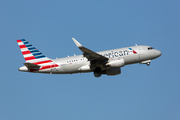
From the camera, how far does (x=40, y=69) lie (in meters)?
48.5

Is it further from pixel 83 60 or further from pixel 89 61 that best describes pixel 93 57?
pixel 83 60

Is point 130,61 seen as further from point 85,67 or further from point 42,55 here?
point 42,55

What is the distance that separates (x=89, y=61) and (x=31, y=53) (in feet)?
35.8

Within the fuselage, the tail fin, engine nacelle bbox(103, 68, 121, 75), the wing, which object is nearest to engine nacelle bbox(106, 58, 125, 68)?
the wing

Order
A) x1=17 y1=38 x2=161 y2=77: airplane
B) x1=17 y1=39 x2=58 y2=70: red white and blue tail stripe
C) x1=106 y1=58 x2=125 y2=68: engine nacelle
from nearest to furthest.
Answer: x1=106 y1=58 x2=125 y2=68: engine nacelle < x1=17 y1=38 x2=161 y2=77: airplane < x1=17 y1=39 x2=58 y2=70: red white and blue tail stripe

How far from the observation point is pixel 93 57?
153 feet

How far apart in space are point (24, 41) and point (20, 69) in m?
6.66

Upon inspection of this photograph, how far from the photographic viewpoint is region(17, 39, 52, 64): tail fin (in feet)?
164

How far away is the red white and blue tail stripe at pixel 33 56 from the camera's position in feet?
161

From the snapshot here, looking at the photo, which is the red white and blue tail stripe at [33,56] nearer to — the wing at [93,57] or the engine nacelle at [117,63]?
the wing at [93,57]

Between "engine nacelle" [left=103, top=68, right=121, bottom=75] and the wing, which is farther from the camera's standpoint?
"engine nacelle" [left=103, top=68, right=121, bottom=75]

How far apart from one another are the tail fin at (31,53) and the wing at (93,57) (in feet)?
26.2

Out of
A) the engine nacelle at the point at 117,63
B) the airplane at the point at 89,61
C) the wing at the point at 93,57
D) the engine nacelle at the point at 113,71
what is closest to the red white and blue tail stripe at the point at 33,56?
the airplane at the point at 89,61

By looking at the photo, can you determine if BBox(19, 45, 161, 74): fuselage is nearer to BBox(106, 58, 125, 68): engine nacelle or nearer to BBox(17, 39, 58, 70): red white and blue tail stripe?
BBox(17, 39, 58, 70): red white and blue tail stripe
